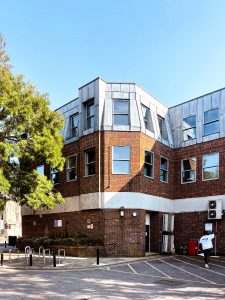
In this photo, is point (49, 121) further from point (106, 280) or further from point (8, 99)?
point (106, 280)

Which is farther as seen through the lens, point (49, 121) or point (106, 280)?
point (49, 121)

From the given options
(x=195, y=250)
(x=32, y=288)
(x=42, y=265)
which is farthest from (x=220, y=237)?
(x=32, y=288)

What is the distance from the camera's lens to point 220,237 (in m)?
22.1

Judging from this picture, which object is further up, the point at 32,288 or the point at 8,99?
the point at 8,99

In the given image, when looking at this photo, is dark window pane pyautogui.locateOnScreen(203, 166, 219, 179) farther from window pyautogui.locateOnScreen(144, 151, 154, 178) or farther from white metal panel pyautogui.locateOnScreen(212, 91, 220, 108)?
white metal panel pyautogui.locateOnScreen(212, 91, 220, 108)

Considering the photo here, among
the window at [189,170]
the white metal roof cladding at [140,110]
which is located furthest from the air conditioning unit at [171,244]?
the white metal roof cladding at [140,110]

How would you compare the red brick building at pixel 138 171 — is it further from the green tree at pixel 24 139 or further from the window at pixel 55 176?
the green tree at pixel 24 139

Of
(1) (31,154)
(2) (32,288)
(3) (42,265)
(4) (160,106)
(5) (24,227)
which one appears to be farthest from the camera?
(5) (24,227)

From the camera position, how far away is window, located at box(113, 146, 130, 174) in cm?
2156

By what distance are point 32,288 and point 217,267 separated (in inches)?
373

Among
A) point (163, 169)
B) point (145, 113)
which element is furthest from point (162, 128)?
point (163, 169)

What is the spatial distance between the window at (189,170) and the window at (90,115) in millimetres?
7245

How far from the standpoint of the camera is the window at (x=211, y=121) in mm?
23455

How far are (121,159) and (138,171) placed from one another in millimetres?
1287
